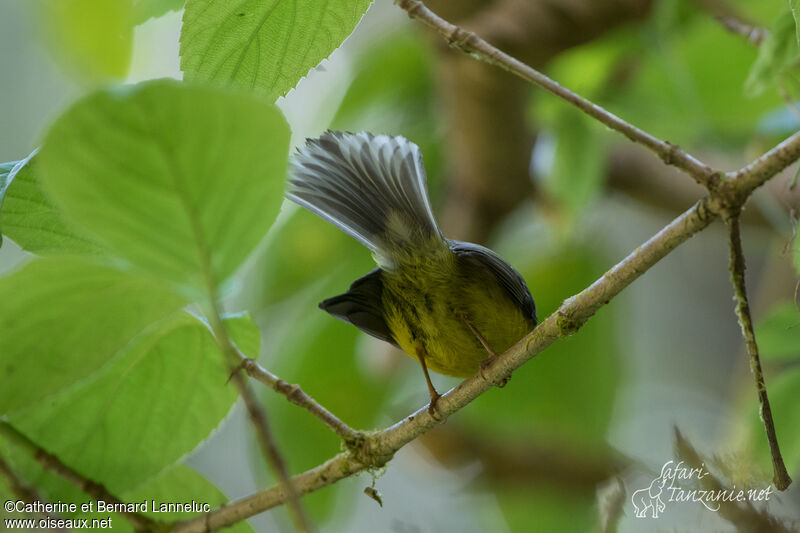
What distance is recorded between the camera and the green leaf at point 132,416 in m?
0.58

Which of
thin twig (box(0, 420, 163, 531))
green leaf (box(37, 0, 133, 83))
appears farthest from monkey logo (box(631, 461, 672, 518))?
green leaf (box(37, 0, 133, 83))

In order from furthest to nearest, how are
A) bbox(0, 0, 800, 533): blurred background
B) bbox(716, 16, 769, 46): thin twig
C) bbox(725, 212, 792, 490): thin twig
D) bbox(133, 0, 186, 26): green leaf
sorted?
1. bbox(0, 0, 800, 533): blurred background
2. bbox(716, 16, 769, 46): thin twig
3. bbox(133, 0, 186, 26): green leaf
4. bbox(725, 212, 792, 490): thin twig

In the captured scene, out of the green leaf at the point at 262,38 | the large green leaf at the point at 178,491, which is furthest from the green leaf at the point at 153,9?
the large green leaf at the point at 178,491

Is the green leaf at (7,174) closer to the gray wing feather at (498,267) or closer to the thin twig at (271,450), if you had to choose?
the thin twig at (271,450)

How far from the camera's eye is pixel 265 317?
1421 mm

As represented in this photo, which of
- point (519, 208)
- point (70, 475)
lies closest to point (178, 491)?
point (70, 475)

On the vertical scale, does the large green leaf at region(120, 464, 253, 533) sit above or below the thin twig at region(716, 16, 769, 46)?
below

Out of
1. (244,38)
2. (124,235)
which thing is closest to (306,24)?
(244,38)

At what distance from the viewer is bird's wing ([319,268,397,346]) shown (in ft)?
2.33

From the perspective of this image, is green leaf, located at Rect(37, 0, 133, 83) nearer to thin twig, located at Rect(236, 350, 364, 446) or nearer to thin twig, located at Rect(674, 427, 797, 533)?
thin twig, located at Rect(236, 350, 364, 446)

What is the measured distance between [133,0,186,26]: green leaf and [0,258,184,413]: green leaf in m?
0.19

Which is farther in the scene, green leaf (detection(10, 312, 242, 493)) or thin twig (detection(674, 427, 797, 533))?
green leaf (detection(10, 312, 242, 493))

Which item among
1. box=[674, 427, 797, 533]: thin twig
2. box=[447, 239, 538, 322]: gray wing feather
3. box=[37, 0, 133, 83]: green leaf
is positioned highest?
box=[37, 0, 133, 83]: green leaf

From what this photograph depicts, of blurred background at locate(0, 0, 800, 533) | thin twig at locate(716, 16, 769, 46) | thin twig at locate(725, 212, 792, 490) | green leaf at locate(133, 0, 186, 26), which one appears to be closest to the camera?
thin twig at locate(725, 212, 792, 490)
